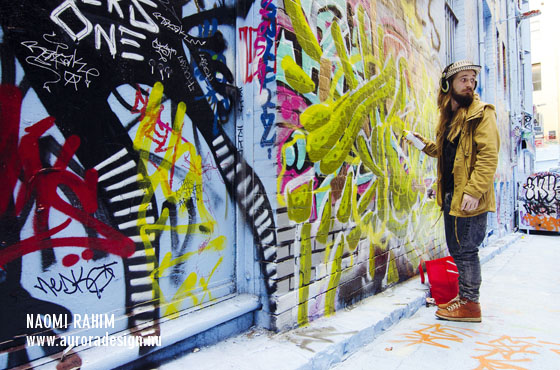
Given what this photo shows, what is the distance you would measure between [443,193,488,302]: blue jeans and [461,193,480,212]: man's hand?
0.19 meters

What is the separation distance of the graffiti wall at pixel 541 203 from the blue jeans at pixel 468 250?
1033cm

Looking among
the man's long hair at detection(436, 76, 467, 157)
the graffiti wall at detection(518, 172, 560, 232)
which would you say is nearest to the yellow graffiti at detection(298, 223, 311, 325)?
the man's long hair at detection(436, 76, 467, 157)

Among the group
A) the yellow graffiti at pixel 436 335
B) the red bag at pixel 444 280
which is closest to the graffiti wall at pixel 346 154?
the red bag at pixel 444 280

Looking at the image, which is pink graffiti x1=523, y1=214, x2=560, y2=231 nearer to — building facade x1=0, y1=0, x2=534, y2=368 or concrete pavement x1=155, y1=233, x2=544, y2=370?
concrete pavement x1=155, y1=233, x2=544, y2=370

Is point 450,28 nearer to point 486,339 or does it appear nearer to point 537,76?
point 486,339

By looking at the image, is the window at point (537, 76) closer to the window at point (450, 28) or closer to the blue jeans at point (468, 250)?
the window at point (450, 28)

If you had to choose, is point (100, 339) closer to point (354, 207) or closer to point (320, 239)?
point (320, 239)

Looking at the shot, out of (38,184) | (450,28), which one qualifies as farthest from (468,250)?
(450,28)

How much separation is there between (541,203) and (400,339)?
11338 millimetres

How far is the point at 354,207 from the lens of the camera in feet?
10.9

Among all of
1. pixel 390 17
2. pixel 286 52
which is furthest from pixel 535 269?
pixel 286 52

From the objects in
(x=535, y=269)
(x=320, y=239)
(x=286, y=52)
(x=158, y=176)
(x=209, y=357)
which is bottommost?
(x=535, y=269)

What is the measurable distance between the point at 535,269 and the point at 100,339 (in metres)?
6.41

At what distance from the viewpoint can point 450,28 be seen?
7.06 m
